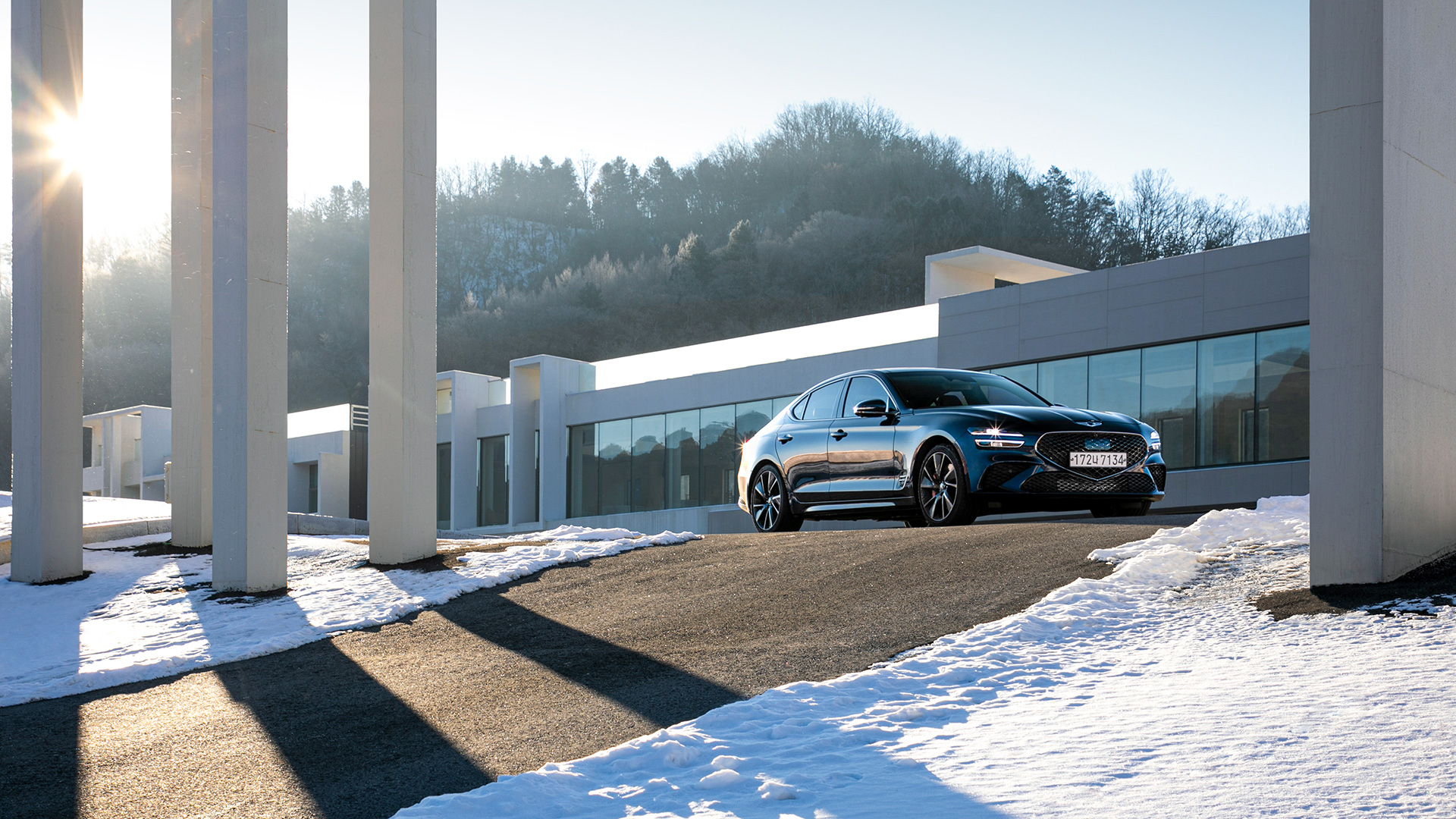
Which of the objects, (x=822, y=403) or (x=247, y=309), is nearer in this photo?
(x=247, y=309)

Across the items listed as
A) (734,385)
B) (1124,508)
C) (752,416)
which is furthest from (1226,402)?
(1124,508)

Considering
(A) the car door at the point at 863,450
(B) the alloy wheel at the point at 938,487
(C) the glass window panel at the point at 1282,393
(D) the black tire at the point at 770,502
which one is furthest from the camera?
(C) the glass window panel at the point at 1282,393

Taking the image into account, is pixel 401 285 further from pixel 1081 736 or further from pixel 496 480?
pixel 496 480

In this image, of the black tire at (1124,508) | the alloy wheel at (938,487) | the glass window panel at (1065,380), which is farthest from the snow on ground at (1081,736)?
the glass window panel at (1065,380)

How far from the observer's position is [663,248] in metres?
90.6

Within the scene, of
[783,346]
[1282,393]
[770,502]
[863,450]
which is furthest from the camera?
[783,346]

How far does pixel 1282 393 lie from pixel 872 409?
1482 centimetres

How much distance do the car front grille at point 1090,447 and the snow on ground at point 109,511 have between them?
11324 millimetres

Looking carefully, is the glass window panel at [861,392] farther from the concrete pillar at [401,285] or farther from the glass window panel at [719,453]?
the glass window panel at [719,453]

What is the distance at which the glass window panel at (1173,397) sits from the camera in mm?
24406

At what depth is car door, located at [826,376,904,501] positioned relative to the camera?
11.7 meters

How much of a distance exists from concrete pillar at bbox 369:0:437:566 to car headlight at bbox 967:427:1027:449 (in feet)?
16.8

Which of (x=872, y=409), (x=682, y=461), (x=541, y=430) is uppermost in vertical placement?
(x=872, y=409)

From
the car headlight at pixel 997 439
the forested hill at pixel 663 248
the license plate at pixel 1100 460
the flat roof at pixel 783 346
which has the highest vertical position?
the forested hill at pixel 663 248
